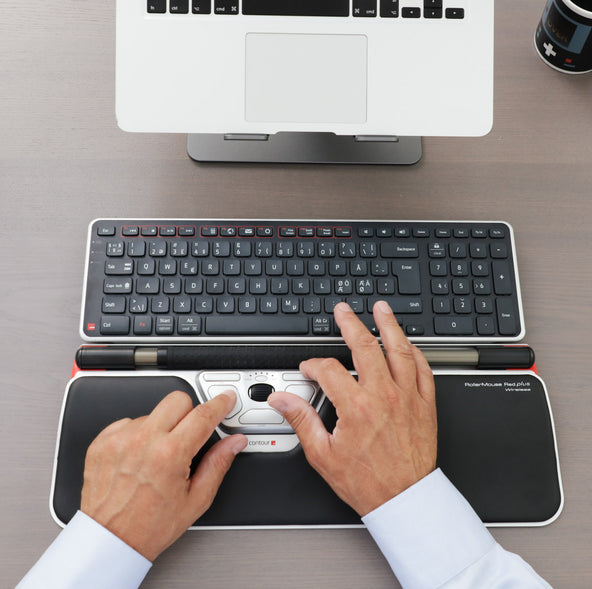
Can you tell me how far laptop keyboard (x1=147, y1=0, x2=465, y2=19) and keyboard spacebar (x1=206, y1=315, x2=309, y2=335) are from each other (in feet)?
1.11

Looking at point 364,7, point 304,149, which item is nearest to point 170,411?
point 304,149

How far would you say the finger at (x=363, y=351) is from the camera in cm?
56

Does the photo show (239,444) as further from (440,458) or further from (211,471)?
(440,458)

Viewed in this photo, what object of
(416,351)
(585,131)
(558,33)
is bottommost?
(416,351)

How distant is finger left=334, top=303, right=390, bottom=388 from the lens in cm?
56

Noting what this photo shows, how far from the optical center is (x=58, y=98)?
69 centimetres

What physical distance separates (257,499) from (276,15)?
52 cm

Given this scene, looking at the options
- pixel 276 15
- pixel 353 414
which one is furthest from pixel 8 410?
pixel 276 15

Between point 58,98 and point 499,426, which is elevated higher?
point 58,98

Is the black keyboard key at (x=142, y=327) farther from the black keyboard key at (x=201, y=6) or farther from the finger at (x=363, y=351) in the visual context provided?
the black keyboard key at (x=201, y=6)

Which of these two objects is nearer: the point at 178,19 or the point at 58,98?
the point at 178,19

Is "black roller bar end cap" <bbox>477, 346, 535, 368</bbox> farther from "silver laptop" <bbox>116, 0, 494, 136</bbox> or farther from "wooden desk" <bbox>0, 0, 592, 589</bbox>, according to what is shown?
"silver laptop" <bbox>116, 0, 494, 136</bbox>

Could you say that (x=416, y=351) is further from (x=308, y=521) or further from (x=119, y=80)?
(x=119, y=80)

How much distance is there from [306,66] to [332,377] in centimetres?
35
